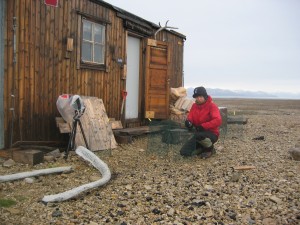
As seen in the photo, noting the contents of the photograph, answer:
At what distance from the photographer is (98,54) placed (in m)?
9.60

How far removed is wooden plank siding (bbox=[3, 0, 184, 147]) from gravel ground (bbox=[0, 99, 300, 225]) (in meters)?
1.33

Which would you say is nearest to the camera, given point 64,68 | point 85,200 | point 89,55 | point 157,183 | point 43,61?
point 85,200

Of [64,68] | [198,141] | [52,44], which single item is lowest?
[198,141]

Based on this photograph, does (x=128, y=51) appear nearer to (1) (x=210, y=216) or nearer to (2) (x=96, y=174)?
(2) (x=96, y=174)

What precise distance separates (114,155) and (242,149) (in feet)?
11.5

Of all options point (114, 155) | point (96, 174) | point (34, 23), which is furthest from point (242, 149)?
point (34, 23)

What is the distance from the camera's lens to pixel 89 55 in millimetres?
9250

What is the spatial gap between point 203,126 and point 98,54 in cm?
413

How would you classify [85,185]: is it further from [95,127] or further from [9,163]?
[95,127]

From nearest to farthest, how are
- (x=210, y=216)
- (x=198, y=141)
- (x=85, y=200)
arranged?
(x=210, y=216), (x=85, y=200), (x=198, y=141)

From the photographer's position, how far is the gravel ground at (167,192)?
→ 13.7 ft

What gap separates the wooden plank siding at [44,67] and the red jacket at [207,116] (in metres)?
3.30

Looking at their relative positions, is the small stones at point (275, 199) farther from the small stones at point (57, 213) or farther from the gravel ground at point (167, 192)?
the small stones at point (57, 213)

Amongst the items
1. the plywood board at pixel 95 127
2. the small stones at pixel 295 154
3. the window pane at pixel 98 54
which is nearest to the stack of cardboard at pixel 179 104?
the window pane at pixel 98 54
